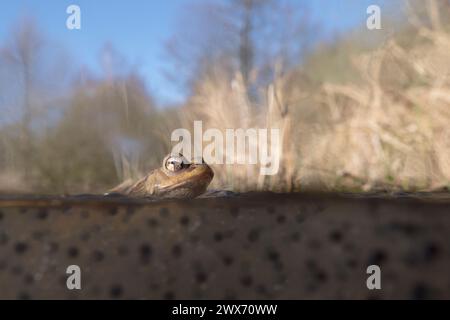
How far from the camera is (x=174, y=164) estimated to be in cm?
49

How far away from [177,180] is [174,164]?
0.04m

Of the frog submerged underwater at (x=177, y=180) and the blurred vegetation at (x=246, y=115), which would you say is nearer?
the frog submerged underwater at (x=177, y=180)

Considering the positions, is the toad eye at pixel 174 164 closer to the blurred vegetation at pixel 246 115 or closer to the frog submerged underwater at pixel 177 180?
the frog submerged underwater at pixel 177 180

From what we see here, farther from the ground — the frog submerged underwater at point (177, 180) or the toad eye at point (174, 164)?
the toad eye at point (174, 164)

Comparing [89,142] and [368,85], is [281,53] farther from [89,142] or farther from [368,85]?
[89,142]

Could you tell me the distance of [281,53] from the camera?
1912mm

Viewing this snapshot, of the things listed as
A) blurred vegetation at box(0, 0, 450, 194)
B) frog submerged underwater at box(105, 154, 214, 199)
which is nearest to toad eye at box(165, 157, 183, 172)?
frog submerged underwater at box(105, 154, 214, 199)

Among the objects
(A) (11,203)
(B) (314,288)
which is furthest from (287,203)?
(A) (11,203)

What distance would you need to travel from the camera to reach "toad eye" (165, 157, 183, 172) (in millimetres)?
477

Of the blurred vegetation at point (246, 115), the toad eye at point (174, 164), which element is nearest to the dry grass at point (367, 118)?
the blurred vegetation at point (246, 115)

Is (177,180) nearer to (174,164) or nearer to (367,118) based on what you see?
(174,164)

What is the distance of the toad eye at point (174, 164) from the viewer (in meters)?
0.48

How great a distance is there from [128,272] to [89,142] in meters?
1.31

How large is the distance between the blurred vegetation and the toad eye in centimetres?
54
